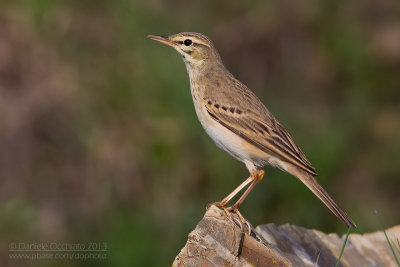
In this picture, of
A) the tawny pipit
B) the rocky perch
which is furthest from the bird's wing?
the rocky perch

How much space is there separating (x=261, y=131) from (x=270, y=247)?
165 cm

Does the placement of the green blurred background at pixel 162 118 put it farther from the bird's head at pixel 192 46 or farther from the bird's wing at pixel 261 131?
the bird's wing at pixel 261 131

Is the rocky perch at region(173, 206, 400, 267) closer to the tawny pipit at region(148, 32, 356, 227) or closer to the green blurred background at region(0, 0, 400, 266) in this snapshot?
the tawny pipit at region(148, 32, 356, 227)

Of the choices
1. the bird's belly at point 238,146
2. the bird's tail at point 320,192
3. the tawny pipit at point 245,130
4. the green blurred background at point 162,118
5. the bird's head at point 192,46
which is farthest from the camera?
the green blurred background at point 162,118

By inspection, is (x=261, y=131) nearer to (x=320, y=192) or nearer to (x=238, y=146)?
(x=238, y=146)

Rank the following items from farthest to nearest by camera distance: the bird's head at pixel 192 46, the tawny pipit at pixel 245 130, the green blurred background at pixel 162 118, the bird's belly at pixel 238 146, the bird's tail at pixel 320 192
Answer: the green blurred background at pixel 162 118 < the bird's head at pixel 192 46 < the bird's belly at pixel 238 146 < the tawny pipit at pixel 245 130 < the bird's tail at pixel 320 192

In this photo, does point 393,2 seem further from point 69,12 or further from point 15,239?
point 15,239

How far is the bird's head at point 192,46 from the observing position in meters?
8.62

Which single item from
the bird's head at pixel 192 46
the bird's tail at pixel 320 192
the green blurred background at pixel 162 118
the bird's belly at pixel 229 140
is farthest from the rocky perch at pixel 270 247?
the green blurred background at pixel 162 118

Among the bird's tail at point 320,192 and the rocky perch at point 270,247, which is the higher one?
the bird's tail at point 320,192

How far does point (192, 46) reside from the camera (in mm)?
8680

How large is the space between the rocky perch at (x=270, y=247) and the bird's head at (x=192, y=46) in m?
2.27

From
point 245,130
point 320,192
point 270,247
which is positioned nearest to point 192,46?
point 245,130

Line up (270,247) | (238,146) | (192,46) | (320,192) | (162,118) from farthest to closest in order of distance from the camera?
(162,118)
(192,46)
(238,146)
(320,192)
(270,247)
